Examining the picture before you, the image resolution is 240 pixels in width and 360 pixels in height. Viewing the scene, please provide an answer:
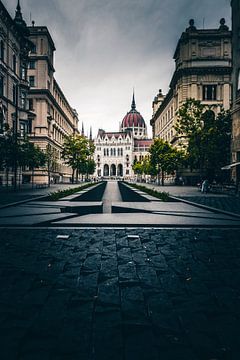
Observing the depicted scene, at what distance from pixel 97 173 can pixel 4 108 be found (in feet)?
427

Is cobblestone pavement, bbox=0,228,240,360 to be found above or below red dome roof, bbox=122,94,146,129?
below

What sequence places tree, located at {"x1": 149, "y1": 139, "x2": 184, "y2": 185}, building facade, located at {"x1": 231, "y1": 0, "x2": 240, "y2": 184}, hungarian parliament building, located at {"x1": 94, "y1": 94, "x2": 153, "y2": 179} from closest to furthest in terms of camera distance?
building facade, located at {"x1": 231, "y1": 0, "x2": 240, "y2": 184} < tree, located at {"x1": 149, "y1": 139, "x2": 184, "y2": 185} < hungarian parliament building, located at {"x1": 94, "y1": 94, "x2": 153, "y2": 179}

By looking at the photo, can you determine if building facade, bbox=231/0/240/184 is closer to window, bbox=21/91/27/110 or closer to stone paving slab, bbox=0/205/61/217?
stone paving slab, bbox=0/205/61/217

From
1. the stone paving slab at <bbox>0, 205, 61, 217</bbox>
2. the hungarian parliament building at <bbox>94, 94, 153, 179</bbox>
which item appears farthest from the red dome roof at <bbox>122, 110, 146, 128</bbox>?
the stone paving slab at <bbox>0, 205, 61, 217</bbox>

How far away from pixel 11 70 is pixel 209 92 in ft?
100

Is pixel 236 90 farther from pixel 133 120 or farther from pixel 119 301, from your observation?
pixel 133 120

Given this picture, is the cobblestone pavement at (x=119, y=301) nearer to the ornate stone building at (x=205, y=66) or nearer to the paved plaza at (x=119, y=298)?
the paved plaza at (x=119, y=298)

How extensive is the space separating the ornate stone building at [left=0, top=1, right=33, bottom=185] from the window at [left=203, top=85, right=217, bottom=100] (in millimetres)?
27841

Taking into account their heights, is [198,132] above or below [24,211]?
above

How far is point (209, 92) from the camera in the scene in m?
46.5

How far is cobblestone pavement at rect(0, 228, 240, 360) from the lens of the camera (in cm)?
227

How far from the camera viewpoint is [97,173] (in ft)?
532

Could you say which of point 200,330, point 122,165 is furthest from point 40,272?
point 122,165

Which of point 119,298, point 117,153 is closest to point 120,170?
point 117,153
